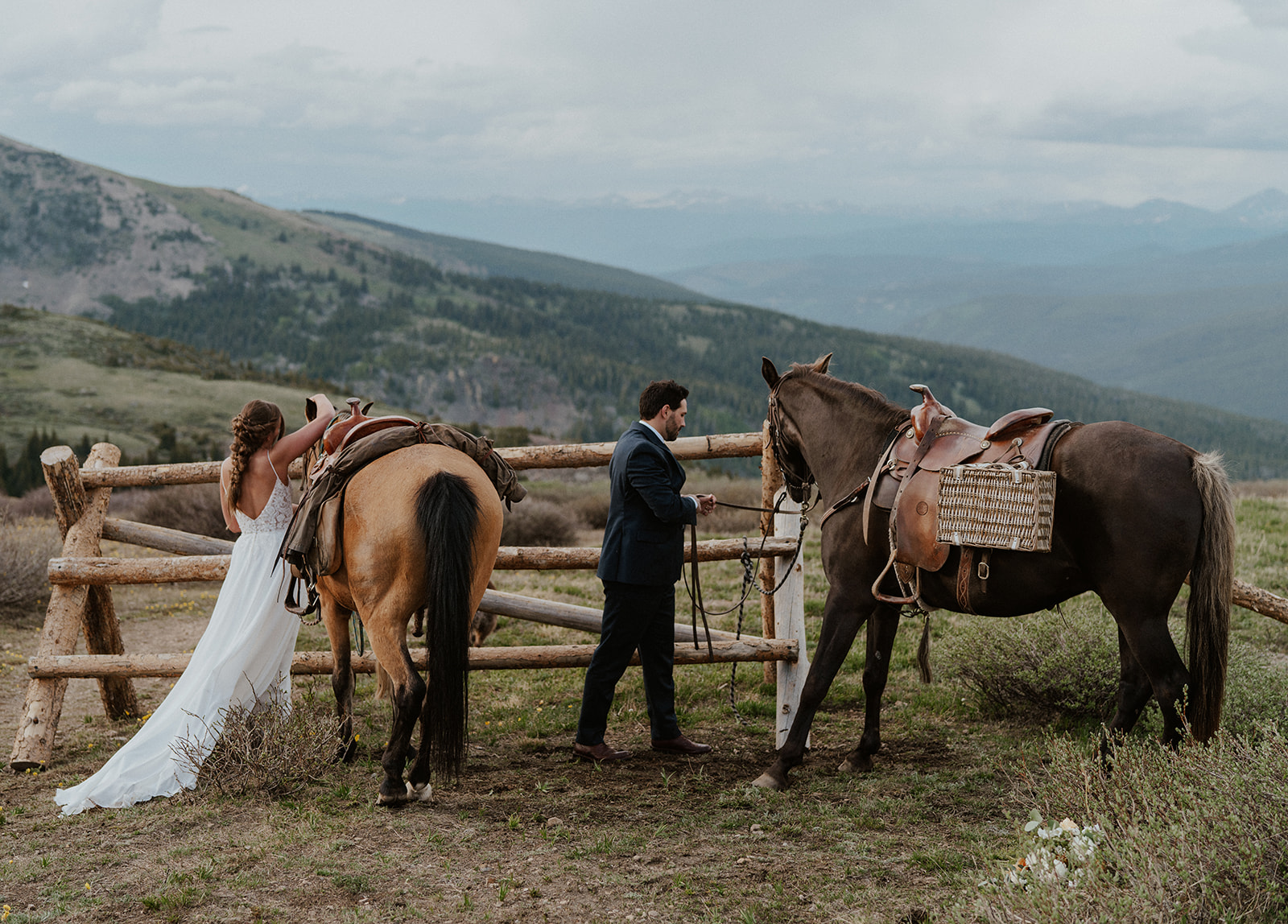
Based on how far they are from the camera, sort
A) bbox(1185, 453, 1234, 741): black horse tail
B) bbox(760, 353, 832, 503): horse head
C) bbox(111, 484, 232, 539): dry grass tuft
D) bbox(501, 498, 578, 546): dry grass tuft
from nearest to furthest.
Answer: bbox(1185, 453, 1234, 741): black horse tail < bbox(760, 353, 832, 503): horse head < bbox(111, 484, 232, 539): dry grass tuft < bbox(501, 498, 578, 546): dry grass tuft

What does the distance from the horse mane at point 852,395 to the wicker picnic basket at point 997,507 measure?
0.68 meters

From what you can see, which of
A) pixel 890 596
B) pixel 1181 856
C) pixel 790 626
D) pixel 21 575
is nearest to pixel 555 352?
pixel 21 575

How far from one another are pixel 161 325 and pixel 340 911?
119632 millimetres

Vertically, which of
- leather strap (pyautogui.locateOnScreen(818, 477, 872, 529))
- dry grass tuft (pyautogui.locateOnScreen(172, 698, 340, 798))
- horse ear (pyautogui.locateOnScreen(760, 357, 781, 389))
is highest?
horse ear (pyautogui.locateOnScreen(760, 357, 781, 389))

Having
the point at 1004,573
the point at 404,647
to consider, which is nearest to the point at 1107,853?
the point at 1004,573

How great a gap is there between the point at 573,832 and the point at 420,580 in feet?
4.45

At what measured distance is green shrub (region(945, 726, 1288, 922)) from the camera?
2.55m

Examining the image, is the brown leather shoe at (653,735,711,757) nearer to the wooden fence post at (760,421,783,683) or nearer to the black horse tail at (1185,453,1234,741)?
the wooden fence post at (760,421,783,683)

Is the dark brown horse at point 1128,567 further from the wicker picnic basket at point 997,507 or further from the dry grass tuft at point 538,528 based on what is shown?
the dry grass tuft at point 538,528

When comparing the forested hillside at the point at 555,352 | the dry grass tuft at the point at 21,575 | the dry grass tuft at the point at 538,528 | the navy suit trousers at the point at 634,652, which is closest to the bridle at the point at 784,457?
the navy suit trousers at the point at 634,652

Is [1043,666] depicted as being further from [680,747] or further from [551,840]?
[551,840]

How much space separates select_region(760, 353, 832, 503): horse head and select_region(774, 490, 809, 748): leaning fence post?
0.18m

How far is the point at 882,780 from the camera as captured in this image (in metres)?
4.88

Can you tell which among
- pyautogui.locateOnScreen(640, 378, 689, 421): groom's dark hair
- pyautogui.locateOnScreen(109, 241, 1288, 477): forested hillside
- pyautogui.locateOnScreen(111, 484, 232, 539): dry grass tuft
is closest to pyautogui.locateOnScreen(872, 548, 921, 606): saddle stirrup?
pyautogui.locateOnScreen(640, 378, 689, 421): groom's dark hair
